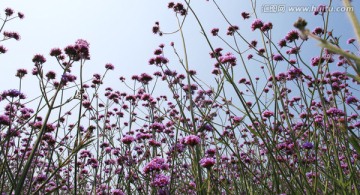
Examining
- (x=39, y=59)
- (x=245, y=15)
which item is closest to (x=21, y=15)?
(x=39, y=59)

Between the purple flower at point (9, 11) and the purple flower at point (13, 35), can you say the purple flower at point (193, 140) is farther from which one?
the purple flower at point (9, 11)

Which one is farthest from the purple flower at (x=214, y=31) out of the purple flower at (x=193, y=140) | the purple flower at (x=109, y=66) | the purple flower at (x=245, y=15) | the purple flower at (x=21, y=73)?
the purple flower at (x=21, y=73)

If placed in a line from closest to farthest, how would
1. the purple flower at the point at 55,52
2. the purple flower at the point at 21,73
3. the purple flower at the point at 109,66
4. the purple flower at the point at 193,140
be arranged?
the purple flower at the point at 193,140
the purple flower at the point at 55,52
the purple flower at the point at 21,73
the purple flower at the point at 109,66

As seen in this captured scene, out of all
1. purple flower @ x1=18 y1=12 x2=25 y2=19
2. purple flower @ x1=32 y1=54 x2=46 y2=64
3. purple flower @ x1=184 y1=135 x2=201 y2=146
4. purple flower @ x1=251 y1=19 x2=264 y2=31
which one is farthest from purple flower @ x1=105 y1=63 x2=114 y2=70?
purple flower @ x1=184 y1=135 x2=201 y2=146

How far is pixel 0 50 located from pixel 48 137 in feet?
5.56

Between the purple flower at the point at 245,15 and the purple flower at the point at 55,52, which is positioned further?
the purple flower at the point at 245,15

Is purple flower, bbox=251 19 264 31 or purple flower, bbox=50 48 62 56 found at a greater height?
purple flower, bbox=251 19 264 31

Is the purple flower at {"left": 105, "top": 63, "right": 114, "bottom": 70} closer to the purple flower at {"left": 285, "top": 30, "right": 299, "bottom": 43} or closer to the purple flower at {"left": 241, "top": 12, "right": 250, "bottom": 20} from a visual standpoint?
the purple flower at {"left": 241, "top": 12, "right": 250, "bottom": 20}

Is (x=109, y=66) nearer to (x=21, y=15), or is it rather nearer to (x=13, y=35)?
(x=13, y=35)

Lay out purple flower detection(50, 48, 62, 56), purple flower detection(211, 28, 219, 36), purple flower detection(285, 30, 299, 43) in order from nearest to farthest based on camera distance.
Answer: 1. purple flower detection(50, 48, 62, 56)
2. purple flower detection(285, 30, 299, 43)
3. purple flower detection(211, 28, 219, 36)

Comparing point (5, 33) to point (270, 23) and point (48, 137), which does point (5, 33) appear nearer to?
point (48, 137)

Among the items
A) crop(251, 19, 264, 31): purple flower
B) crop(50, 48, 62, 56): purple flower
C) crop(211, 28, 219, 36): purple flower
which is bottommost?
crop(50, 48, 62, 56): purple flower

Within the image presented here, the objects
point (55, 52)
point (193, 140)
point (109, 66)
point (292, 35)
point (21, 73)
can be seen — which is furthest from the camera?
point (109, 66)

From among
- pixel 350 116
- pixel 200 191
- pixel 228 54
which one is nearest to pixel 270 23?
pixel 228 54
